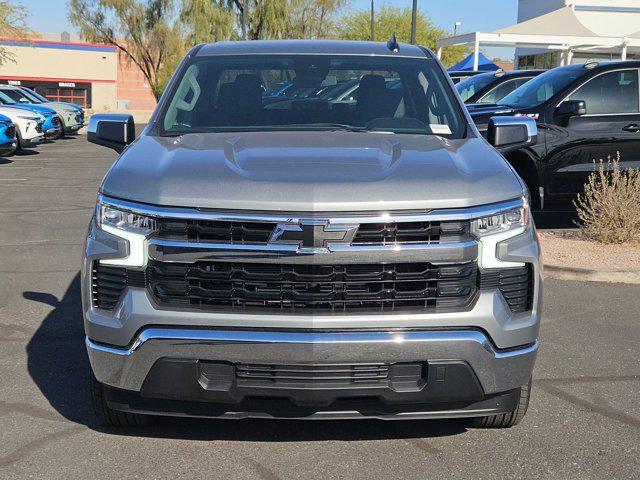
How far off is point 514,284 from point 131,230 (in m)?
1.63

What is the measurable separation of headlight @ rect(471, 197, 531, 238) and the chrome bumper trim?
0.43 meters

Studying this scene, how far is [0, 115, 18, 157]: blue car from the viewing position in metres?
18.9

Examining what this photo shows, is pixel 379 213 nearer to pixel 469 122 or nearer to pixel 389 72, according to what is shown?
pixel 469 122

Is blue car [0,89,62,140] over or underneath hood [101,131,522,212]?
underneath

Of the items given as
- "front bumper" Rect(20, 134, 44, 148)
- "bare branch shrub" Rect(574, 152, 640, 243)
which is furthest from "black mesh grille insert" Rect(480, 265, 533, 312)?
"front bumper" Rect(20, 134, 44, 148)

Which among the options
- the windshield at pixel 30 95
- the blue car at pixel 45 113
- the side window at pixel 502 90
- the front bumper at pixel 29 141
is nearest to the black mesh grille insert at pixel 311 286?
the side window at pixel 502 90

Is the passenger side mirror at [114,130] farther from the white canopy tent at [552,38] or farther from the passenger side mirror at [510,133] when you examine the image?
the white canopy tent at [552,38]

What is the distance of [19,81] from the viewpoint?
7681 centimetres

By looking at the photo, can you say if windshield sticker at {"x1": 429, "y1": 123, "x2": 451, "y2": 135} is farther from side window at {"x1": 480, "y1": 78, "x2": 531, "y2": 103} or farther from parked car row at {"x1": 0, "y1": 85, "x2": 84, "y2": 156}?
parked car row at {"x1": 0, "y1": 85, "x2": 84, "y2": 156}

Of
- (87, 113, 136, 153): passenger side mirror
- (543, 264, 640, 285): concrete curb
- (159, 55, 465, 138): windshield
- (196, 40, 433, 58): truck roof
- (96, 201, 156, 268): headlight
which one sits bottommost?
(543, 264, 640, 285): concrete curb

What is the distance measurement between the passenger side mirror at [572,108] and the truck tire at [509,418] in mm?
6178

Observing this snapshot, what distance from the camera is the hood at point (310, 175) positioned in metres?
3.62

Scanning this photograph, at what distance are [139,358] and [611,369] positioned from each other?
3.08 m

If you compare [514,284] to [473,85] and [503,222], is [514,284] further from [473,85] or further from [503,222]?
[473,85]
